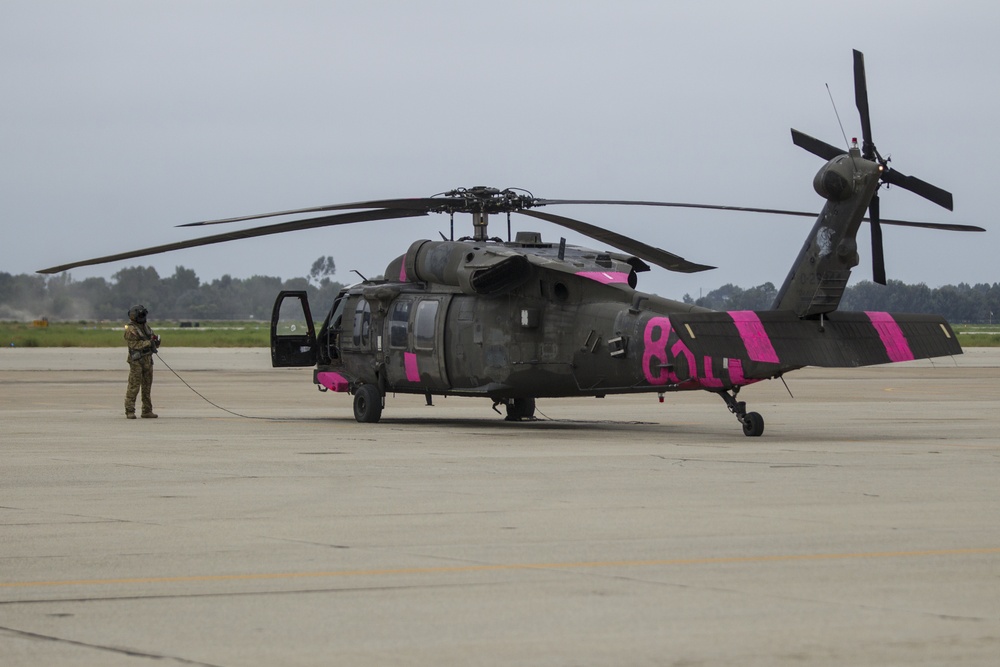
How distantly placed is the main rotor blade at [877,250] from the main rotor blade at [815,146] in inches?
34.0

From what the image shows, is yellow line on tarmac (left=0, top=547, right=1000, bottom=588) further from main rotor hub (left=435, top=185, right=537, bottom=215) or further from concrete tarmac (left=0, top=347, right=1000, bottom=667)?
main rotor hub (left=435, top=185, right=537, bottom=215)

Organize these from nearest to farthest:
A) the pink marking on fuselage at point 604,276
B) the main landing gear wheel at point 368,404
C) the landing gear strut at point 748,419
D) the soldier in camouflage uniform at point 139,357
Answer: the landing gear strut at point 748,419 < the pink marking on fuselage at point 604,276 < the main landing gear wheel at point 368,404 < the soldier in camouflage uniform at point 139,357

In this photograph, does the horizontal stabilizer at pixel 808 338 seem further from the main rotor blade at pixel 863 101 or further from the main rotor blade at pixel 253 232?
the main rotor blade at pixel 253 232

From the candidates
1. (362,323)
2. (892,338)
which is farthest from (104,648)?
(362,323)

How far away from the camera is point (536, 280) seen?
2114cm

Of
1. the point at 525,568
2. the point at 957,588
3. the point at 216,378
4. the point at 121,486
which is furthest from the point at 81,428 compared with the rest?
the point at 216,378

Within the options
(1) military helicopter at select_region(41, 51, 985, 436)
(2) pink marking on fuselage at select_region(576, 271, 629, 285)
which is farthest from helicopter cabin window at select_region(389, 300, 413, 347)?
(2) pink marking on fuselage at select_region(576, 271, 629, 285)

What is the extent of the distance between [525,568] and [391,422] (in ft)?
52.8

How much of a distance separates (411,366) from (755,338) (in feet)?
23.0

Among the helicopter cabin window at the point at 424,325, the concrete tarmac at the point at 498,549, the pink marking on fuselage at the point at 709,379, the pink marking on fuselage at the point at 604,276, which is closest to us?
the concrete tarmac at the point at 498,549

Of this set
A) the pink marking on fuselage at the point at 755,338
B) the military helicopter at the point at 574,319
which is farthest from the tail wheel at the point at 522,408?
the pink marking on fuselage at the point at 755,338

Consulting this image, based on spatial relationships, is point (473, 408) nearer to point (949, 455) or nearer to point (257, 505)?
point (949, 455)

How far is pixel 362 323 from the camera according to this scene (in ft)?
79.3

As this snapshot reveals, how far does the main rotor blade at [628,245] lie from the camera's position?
22219 millimetres
